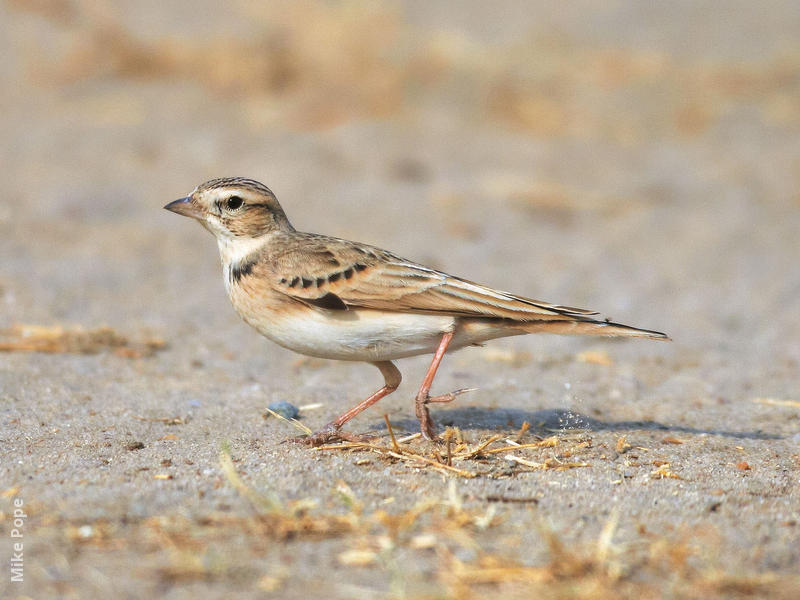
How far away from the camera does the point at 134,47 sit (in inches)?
531

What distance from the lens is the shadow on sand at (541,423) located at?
227 inches

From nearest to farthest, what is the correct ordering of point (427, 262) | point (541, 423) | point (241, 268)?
1. point (241, 268)
2. point (541, 423)
3. point (427, 262)

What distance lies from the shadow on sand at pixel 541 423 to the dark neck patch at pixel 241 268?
3.96 feet

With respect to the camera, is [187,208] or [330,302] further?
[187,208]

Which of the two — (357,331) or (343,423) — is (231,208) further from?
(343,423)

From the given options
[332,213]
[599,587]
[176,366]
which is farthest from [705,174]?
[599,587]

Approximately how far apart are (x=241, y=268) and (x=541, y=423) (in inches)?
78.5

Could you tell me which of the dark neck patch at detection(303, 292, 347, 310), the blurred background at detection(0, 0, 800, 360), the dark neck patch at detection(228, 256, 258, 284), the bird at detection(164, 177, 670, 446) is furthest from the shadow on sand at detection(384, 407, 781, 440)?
the blurred background at detection(0, 0, 800, 360)

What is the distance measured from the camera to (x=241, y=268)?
5.48 meters

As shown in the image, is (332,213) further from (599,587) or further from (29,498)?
(599,587)

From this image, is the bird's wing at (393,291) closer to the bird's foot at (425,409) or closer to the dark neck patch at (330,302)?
the dark neck patch at (330,302)

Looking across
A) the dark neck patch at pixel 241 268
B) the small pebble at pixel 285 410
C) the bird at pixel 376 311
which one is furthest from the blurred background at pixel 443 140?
the bird at pixel 376 311

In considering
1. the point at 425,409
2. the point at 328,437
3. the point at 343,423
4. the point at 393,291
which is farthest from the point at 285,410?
the point at 393,291

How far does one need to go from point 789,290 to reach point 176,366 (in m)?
6.14
